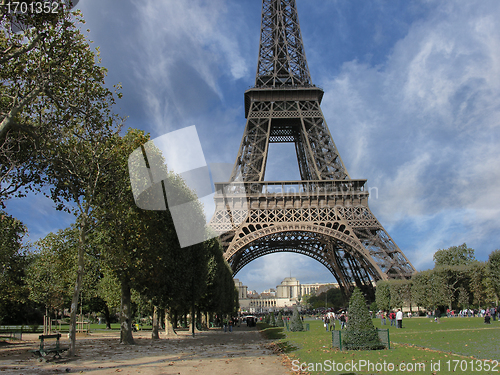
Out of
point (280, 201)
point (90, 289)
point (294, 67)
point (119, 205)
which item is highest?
A: point (294, 67)

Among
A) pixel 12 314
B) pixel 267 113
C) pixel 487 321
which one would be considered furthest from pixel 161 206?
pixel 12 314

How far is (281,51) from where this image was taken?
196 ft

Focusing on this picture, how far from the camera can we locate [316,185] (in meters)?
48.7

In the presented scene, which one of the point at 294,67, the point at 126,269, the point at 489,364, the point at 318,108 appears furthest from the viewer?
the point at 294,67

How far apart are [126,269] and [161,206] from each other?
4.66m

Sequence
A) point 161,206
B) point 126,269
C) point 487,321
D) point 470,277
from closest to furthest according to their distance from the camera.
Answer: point 126,269 < point 161,206 < point 487,321 < point 470,277

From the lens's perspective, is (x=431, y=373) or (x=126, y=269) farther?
(x=126, y=269)

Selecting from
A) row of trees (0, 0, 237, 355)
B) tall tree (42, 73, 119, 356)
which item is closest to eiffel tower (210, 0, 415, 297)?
row of trees (0, 0, 237, 355)

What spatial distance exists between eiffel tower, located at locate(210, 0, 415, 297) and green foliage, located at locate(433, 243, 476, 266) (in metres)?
23.3

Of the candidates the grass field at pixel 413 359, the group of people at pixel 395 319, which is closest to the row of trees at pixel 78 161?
the grass field at pixel 413 359

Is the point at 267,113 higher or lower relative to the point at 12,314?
higher

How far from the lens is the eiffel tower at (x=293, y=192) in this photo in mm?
45688

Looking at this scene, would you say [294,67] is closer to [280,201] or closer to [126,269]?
[280,201]

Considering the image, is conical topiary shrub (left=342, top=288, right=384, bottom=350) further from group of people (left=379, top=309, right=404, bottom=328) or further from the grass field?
group of people (left=379, top=309, right=404, bottom=328)
